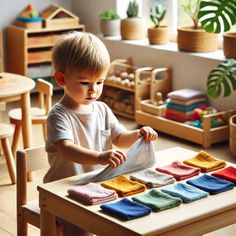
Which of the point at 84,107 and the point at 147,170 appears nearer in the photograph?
the point at 147,170

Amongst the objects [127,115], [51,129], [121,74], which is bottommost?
[127,115]

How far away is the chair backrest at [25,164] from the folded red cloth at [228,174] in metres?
0.62

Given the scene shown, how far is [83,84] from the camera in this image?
202 cm

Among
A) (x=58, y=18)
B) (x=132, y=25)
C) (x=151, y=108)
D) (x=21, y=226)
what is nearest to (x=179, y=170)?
(x=21, y=226)

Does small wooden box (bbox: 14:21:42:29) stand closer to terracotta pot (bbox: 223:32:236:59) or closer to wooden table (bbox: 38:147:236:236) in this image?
terracotta pot (bbox: 223:32:236:59)

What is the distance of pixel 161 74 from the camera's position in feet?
17.0

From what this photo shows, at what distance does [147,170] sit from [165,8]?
3.69 meters

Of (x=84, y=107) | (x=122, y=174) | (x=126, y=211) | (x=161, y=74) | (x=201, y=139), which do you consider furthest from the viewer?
(x=161, y=74)

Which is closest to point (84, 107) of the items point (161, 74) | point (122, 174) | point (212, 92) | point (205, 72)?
point (122, 174)

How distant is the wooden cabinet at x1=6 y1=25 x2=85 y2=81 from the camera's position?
575 centimetres

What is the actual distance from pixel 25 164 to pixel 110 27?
370 centimetres

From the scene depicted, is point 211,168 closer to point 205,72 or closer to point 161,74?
point 205,72

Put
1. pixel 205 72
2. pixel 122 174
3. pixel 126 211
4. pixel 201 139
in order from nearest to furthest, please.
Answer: pixel 126 211, pixel 122 174, pixel 201 139, pixel 205 72

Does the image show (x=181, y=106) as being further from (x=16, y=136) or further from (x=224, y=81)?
(x=16, y=136)
